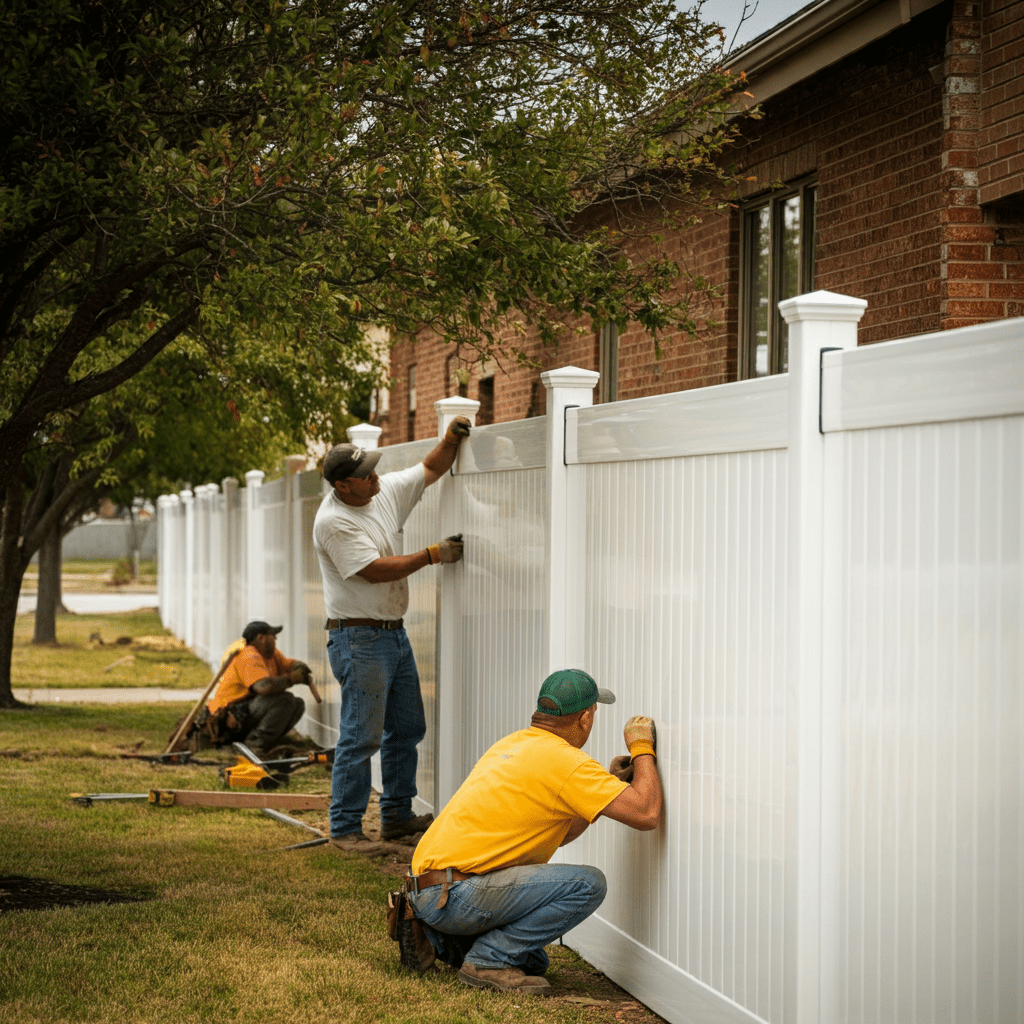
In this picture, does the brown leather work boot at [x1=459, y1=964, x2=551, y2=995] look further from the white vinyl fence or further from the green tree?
the green tree

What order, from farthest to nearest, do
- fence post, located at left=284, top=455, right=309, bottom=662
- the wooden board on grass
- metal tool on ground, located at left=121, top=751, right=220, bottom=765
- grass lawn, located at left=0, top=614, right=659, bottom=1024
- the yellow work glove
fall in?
fence post, located at left=284, top=455, right=309, bottom=662, metal tool on ground, located at left=121, top=751, right=220, bottom=765, the wooden board on grass, the yellow work glove, grass lawn, located at left=0, top=614, right=659, bottom=1024

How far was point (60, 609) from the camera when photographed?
97.6 feet

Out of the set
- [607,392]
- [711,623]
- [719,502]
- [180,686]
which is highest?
[607,392]

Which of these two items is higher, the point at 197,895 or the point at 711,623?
the point at 711,623

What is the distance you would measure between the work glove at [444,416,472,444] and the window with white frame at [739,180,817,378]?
250 centimetres

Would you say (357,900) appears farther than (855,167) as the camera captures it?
No

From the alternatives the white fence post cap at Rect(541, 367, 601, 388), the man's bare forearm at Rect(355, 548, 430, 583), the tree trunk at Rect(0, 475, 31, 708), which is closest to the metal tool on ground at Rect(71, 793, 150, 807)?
the man's bare forearm at Rect(355, 548, 430, 583)

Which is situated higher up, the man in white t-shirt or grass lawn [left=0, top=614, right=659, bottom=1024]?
the man in white t-shirt

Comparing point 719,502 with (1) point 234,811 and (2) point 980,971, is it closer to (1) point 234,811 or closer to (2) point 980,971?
(2) point 980,971

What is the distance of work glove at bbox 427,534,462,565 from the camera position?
7.08 metres

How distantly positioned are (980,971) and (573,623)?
2.76m

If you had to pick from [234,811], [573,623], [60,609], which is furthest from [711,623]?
[60,609]

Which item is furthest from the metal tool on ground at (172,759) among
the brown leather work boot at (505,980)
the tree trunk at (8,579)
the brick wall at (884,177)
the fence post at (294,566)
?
the brick wall at (884,177)

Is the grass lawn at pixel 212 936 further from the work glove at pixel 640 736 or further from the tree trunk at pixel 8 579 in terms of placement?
the tree trunk at pixel 8 579
